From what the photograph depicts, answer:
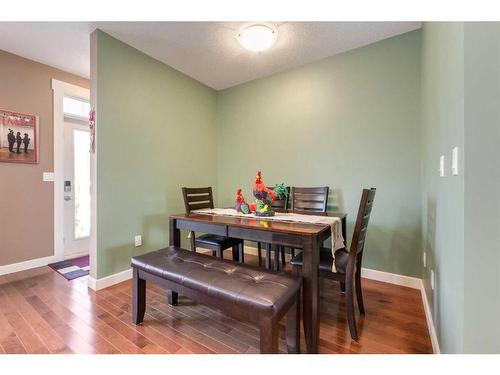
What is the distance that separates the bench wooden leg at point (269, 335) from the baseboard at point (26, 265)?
3122mm

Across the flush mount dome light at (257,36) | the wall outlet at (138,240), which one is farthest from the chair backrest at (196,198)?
the flush mount dome light at (257,36)

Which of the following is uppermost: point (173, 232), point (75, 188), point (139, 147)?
point (139, 147)

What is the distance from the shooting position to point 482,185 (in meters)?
0.84

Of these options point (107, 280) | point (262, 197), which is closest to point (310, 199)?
point (262, 197)

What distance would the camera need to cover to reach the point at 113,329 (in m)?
1.60

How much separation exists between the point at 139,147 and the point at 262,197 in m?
1.59

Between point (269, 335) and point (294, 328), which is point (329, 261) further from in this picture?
point (269, 335)

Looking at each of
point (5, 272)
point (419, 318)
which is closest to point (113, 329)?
point (5, 272)

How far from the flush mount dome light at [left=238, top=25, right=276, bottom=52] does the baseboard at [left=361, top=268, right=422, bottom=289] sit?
8.44 feet

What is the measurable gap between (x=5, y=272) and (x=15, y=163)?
1226mm

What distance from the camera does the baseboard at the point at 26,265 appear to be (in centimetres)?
254

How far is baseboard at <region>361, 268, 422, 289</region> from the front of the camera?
225 centimetres

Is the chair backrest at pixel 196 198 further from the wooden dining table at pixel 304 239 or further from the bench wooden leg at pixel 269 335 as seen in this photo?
the bench wooden leg at pixel 269 335
